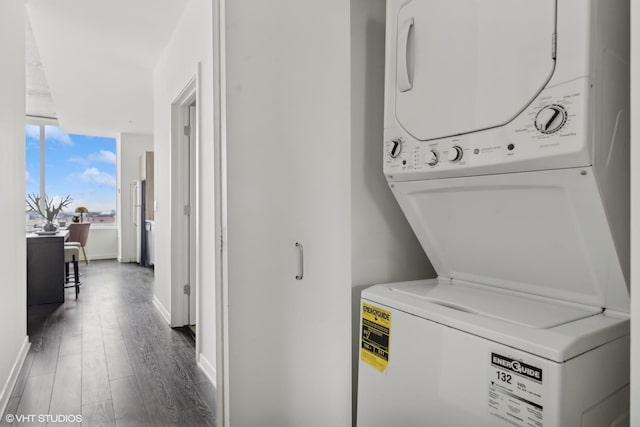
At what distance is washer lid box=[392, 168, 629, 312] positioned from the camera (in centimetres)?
83

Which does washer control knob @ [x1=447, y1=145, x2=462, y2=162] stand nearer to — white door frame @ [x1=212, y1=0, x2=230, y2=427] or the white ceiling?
white door frame @ [x1=212, y1=0, x2=230, y2=427]

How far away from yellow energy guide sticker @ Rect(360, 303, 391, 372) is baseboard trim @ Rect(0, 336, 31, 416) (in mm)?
2046

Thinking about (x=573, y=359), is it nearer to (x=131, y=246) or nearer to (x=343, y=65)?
(x=343, y=65)

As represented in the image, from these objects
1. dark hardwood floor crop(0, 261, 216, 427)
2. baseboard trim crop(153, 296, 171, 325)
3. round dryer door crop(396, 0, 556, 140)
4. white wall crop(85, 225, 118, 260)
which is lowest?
dark hardwood floor crop(0, 261, 216, 427)

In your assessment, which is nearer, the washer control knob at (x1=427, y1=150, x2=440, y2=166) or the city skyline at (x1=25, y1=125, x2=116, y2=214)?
the washer control knob at (x1=427, y1=150, x2=440, y2=166)

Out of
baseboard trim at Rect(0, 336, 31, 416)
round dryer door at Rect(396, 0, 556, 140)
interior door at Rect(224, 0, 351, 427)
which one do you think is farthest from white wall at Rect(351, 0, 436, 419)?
baseboard trim at Rect(0, 336, 31, 416)

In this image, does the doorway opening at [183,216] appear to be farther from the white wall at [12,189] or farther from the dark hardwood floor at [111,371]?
the white wall at [12,189]

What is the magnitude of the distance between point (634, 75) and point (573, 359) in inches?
A: 19.8

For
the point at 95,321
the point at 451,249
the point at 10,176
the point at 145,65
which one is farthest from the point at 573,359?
the point at 145,65

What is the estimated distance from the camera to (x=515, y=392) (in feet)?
2.48

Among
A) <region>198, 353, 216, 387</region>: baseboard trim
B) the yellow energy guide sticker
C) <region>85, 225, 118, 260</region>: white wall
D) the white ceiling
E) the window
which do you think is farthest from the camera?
<region>85, 225, 118, 260</region>: white wall

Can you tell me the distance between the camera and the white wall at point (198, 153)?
2.56m

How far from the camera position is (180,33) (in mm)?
3240

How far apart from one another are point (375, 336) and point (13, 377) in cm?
241
